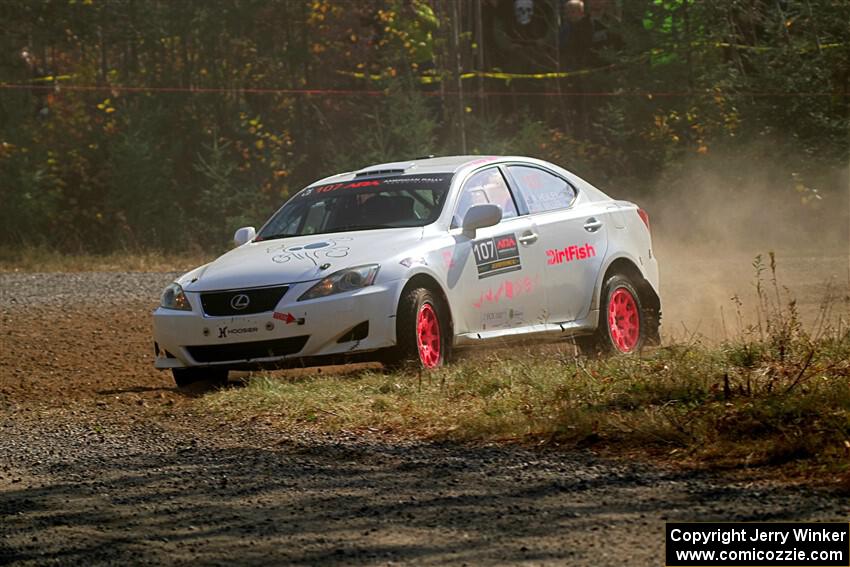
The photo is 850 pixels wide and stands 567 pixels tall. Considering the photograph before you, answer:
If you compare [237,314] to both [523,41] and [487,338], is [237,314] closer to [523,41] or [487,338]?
[487,338]

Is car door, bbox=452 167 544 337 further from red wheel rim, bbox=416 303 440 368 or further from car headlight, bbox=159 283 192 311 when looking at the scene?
car headlight, bbox=159 283 192 311

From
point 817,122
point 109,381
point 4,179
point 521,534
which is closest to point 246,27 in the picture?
point 4,179

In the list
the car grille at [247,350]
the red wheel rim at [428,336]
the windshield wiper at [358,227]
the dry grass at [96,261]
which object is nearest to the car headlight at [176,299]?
the car grille at [247,350]

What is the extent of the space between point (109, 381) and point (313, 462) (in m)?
4.20

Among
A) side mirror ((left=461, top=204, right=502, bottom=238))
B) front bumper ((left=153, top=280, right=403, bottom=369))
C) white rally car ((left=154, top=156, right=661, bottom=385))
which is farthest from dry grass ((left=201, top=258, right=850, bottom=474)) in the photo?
side mirror ((left=461, top=204, right=502, bottom=238))

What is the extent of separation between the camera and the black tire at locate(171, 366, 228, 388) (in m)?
10.3

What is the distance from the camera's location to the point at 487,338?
10.6 meters

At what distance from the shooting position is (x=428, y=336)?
10.2 m

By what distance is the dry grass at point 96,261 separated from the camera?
22.9 metres

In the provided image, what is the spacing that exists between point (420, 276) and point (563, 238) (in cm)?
167

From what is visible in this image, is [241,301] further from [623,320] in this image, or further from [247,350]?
[623,320]

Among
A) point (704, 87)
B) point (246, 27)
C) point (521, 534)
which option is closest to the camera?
point (521, 534)

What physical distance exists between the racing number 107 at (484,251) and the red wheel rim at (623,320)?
1.27 metres

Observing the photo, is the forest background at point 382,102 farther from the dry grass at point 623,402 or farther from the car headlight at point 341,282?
the car headlight at point 341,282
